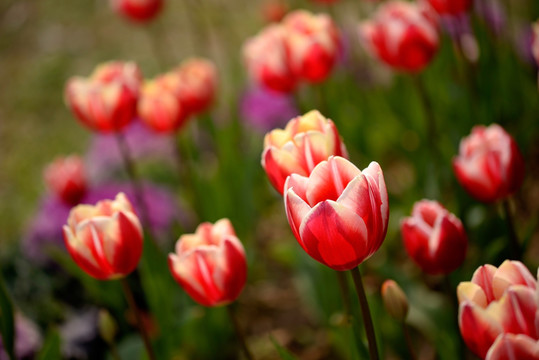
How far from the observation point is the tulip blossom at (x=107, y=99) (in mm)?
1531

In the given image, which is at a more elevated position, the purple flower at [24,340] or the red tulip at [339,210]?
the red tulip at [339,210]

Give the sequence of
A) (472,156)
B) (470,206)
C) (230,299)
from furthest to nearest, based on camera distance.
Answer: (470,206) → (472,156) → (230,299)

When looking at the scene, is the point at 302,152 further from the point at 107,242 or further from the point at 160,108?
the point at 160,108

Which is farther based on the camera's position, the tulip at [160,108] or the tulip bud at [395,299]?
the tulip at [160,108]

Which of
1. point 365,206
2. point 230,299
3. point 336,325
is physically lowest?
point 336,325

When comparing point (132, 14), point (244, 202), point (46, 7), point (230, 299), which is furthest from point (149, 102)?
point (46, 7)

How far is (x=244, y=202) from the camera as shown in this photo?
6.91 feet

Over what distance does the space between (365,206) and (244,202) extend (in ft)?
4.52

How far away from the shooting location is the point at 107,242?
99 cm

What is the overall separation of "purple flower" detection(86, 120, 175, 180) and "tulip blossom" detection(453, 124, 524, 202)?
184cm

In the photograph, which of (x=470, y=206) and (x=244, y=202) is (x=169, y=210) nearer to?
(x=244, y=202)

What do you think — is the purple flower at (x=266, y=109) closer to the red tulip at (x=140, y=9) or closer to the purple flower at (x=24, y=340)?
the red tulip at (x=140, y=9)

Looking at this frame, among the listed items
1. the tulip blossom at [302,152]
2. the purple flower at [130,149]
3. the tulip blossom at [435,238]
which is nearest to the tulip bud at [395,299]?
the tulip blossom at [435,238]

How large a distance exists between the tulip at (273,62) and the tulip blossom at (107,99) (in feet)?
1.15
